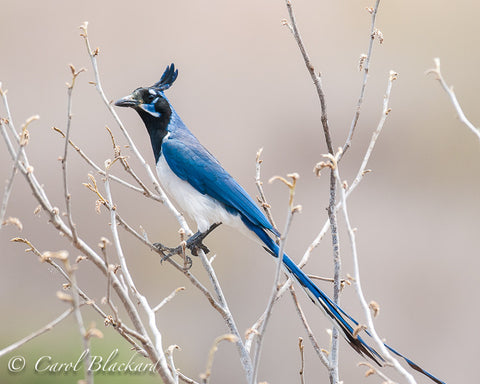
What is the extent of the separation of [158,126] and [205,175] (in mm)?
390

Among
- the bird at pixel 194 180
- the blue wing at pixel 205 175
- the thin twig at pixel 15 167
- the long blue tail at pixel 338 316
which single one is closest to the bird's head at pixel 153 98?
the bird at pixel 194 180

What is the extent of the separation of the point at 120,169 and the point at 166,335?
1577 mm

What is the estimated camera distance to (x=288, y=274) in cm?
246

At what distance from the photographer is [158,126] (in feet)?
10.9

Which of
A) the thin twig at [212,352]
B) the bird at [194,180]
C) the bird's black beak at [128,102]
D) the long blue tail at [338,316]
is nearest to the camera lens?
the thin twig at [212,352]

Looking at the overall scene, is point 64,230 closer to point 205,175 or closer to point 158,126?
point 205,175

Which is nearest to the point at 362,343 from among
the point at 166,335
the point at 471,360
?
the point at 166,335

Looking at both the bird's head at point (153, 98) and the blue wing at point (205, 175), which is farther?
the bird's head at point (153, 98)

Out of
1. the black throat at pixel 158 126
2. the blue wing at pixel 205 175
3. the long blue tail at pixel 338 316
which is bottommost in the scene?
the long blue tail at pixel 338 316

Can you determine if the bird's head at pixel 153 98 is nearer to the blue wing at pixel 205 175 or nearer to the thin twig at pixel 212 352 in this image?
the blue wing at pixel 205 175

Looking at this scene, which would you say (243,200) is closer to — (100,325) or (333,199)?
(333,199)

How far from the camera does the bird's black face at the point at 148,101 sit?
318 cm

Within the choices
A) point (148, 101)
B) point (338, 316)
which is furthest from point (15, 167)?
point (148, 101)

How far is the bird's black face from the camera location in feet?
10.4
